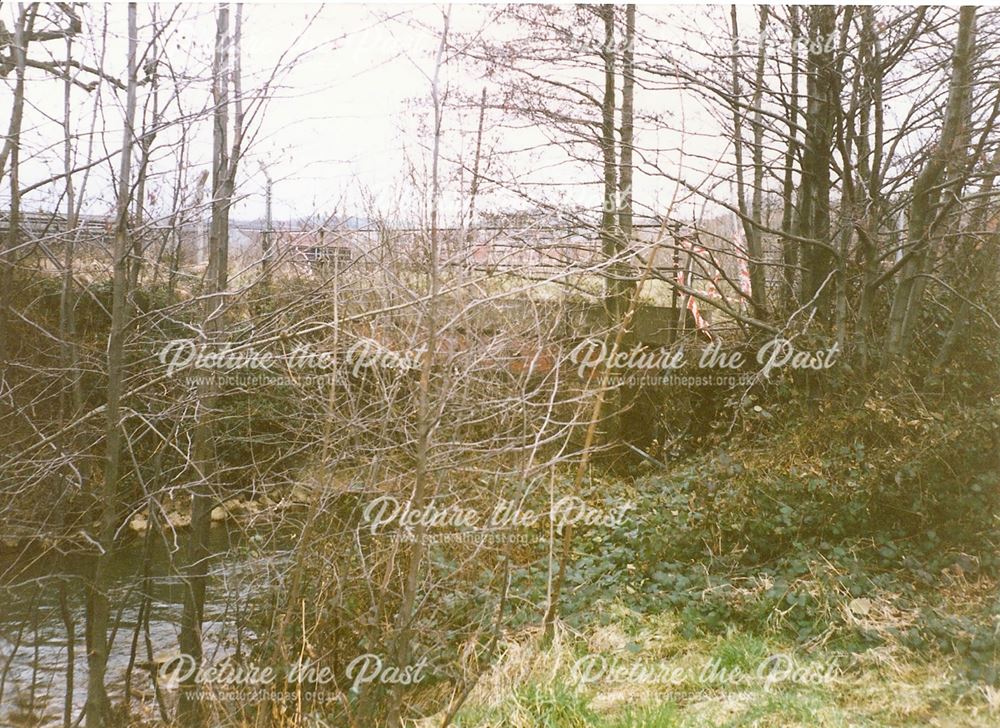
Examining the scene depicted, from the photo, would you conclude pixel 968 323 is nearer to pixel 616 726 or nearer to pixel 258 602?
pixel 616 726

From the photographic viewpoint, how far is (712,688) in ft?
15.1

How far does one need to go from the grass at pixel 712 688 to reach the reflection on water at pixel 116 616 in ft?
6.90

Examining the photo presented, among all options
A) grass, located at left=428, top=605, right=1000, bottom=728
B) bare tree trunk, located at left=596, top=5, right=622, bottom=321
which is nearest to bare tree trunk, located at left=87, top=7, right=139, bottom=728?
grass, located at left=428, top=605, right=1000, bottom=728

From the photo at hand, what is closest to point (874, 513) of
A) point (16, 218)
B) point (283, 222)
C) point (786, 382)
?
point (786, 382)

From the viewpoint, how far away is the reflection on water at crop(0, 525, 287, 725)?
632 cm

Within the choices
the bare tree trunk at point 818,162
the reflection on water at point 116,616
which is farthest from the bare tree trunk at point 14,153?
the bare tree trunk at point 818,162

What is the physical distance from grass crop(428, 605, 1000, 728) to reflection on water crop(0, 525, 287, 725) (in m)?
2.10

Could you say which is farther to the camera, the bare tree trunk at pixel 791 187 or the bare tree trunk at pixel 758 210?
the bare tree trunk at pixel 758 210

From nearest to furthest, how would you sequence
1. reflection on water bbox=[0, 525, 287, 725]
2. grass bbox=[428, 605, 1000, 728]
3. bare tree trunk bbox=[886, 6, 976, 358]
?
grass bbox=[428, 605, 1000, 728] → reflection on water bbox=[0, 525, 287, 725] → bare tree trunk bbox=[886, 6, 976, 358]

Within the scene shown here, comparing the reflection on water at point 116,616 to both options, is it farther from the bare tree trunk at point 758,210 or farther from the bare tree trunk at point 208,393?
the bare tree trunk at point 758,210

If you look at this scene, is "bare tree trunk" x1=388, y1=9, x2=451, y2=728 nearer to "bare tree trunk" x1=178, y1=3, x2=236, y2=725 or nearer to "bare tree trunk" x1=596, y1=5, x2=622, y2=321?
"bare tree trunk" x1=178, y1=3, x2=236, y2=725

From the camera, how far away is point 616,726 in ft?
13.7

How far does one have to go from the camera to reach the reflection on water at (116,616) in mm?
6316

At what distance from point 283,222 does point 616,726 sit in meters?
5.18
